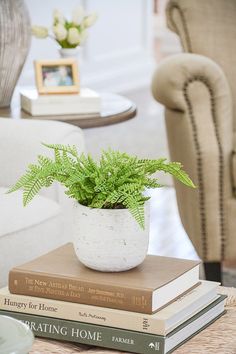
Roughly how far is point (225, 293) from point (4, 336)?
536 mm

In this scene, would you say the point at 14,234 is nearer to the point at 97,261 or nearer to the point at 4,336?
the point at 97,261

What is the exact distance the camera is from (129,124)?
540cm

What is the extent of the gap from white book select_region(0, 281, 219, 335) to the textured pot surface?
1332 millimetres

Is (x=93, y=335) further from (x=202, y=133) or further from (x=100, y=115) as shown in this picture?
(x=202, y=133)

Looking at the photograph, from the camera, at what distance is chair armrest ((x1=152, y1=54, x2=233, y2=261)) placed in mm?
2809

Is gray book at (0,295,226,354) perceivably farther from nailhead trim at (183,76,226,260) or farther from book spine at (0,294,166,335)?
nailhead trim at (183,76,226,260)

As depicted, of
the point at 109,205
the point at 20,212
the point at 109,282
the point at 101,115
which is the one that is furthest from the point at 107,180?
the point at 101,115

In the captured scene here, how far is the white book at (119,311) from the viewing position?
4.42ft

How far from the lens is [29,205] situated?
213 cm

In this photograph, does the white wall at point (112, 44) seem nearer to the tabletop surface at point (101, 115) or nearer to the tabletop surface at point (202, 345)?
the tabletop surface at point (101, 115)

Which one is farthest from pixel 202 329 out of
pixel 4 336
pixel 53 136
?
pixel 53 136

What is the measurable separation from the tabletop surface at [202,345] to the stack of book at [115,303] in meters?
0.01

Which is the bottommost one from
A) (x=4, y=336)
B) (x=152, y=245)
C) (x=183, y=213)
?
(x=152, y=245)

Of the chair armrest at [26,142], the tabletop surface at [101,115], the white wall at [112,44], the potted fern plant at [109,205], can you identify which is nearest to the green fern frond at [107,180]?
the potted fern plant at [109,205]
